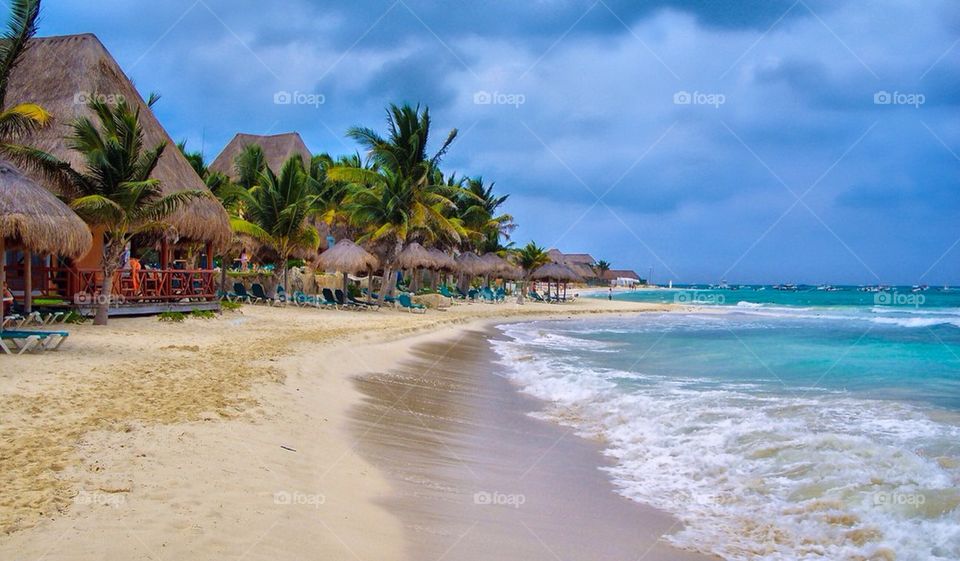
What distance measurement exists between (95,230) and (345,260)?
8363 mm

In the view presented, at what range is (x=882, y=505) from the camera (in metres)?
4.48

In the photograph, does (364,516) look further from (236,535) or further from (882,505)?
(882,505)

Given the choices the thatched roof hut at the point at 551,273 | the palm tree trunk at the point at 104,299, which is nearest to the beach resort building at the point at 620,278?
the thatched roof hut at the point at 551,273

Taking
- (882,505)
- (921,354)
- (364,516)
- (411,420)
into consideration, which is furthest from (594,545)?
(921,354)

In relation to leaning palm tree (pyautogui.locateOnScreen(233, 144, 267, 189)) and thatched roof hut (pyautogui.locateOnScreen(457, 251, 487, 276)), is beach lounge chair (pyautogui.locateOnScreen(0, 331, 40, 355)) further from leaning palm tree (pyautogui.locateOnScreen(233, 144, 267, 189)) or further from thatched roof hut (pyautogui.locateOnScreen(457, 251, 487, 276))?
thatched roof hut (pyautogui.locateOnScreen(457, 251, 487, 276))

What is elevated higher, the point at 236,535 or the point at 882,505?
the point at 236,535

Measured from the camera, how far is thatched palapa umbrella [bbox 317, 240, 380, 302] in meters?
20.9

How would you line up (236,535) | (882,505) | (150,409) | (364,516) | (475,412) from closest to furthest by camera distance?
1. (236,535)
2. (364,516)
3. (882,505)
4. (150,409)
5. (475,412)

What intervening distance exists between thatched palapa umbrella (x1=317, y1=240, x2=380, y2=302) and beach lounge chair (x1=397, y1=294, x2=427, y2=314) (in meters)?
1.59

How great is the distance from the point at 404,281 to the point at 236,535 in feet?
100

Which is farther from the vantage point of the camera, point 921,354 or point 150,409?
point 921,354

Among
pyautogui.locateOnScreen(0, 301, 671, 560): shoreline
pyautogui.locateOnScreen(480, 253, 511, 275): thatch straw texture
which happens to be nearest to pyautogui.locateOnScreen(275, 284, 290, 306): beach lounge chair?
pyautogui.locateOnScreen(0, 301, 671, 560): shoreline

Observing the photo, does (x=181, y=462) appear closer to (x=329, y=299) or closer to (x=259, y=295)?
(x=329, y=299)

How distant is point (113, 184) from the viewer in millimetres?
10555
